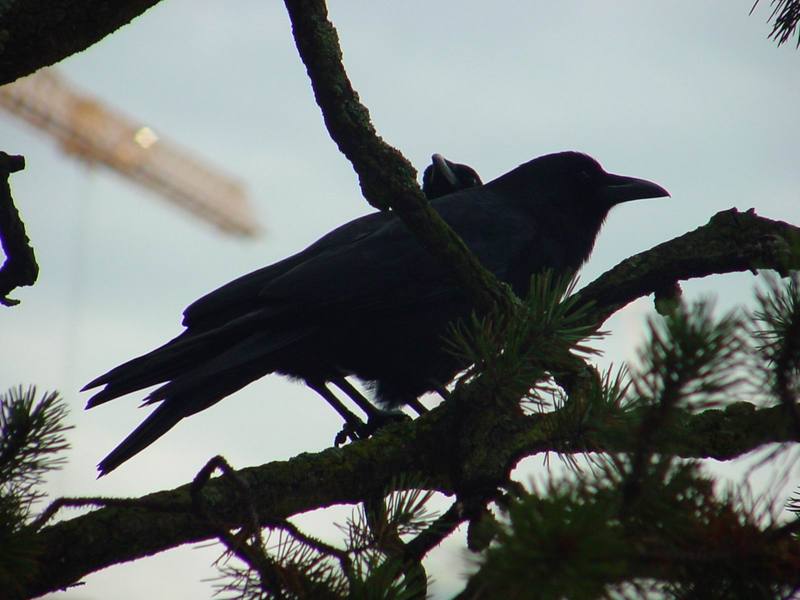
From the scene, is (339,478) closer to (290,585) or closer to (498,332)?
(498,332)

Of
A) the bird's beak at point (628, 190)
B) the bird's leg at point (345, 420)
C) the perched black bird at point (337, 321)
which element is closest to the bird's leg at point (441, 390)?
the perched black bird at point (337, 321)

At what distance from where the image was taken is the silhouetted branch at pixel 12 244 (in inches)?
110

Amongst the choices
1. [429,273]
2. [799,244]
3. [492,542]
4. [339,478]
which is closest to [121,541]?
[339,478]

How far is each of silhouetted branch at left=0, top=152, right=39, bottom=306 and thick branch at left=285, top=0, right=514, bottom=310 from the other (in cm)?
99

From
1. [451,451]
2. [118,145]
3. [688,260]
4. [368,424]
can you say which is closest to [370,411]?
[368,424]

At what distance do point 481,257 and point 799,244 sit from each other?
3457 mm

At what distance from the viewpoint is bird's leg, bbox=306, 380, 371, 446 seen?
15.2 ft

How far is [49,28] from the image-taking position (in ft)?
9.34

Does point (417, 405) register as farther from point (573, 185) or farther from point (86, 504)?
point (86, 504)

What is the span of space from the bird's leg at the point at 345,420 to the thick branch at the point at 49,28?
2281 mm

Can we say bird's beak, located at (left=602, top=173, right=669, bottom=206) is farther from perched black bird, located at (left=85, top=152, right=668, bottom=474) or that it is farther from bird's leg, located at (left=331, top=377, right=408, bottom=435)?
bird's leg, located at (left=331, top=377, right=408, bottom=435)

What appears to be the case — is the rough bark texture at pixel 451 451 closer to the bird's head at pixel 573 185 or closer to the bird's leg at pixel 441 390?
the bird's leg at pixel 441 390

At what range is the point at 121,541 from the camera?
7.93 feet

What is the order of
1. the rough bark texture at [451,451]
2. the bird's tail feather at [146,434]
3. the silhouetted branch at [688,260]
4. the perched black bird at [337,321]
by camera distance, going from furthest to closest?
the perched black bird at [337,321] → the silhouetted branch at [688,260] → the bird's tail feather at [146,434] → the rough bark texture at [451,451]
